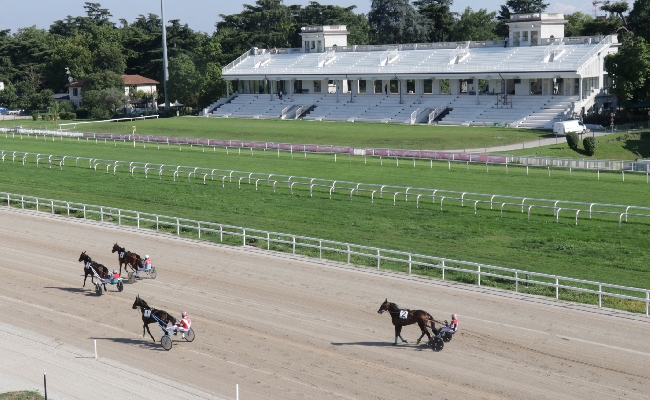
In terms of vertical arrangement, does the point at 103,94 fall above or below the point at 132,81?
below

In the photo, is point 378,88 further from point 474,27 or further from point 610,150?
point 610,150

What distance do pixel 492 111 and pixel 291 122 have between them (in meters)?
18.4

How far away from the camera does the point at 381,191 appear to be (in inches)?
1437

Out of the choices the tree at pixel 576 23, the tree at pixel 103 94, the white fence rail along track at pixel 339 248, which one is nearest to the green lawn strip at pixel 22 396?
the white fence rail along track at pixel 339 248

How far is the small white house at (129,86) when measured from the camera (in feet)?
347

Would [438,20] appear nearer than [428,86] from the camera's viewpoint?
No

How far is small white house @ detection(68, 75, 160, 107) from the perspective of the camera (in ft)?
347

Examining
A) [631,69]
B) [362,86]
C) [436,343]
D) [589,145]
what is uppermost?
[631,69]

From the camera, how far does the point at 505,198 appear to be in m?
35.9

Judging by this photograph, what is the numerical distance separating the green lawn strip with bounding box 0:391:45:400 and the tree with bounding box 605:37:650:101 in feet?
186

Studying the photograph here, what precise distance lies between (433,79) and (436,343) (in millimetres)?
61865

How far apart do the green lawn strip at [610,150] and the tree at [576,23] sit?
32986mm

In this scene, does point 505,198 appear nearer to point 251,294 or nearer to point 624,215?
point 624,215

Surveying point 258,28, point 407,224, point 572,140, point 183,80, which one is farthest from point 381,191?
point 258,28
